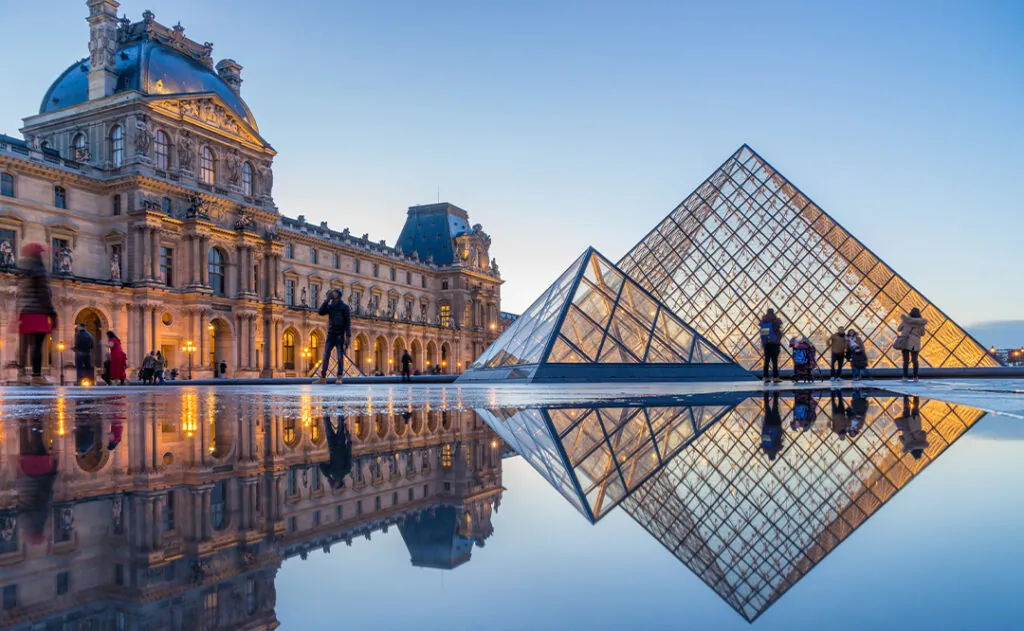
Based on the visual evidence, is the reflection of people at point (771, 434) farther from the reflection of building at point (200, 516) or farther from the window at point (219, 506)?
the window at point (219, 506)

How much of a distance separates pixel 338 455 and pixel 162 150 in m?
38.4

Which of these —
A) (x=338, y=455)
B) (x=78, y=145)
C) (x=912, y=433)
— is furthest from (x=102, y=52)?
(x=912, y=433)

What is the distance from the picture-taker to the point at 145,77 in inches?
1437

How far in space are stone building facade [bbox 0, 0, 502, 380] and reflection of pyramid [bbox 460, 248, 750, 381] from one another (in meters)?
23.0

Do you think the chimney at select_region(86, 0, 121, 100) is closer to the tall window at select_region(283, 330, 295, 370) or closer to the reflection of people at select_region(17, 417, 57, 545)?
the tall window at select_region(283, 330, 295, 370)

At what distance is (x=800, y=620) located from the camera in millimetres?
1038

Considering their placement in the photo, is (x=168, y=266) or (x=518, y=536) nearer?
(x=518, y=536)

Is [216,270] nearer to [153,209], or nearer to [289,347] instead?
[153,209]

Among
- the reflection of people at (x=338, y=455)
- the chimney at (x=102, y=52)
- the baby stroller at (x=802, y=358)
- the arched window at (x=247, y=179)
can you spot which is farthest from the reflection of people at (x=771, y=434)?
the arched window at (x=247, y=179)

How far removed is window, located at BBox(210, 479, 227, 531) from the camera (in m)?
1.62

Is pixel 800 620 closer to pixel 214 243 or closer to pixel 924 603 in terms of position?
pixel 924 603

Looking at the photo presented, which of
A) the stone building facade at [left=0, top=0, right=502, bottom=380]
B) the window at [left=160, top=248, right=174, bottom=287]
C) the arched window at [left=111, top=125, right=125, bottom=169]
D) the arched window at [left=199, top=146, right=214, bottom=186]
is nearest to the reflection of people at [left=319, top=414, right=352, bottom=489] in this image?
the stone building facade at [left=0, top=0, right=502, bottom=380]

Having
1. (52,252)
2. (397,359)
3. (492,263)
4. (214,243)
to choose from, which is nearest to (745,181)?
(214,243)

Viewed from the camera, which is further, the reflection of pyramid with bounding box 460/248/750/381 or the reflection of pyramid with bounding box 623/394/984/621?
the reflection of pyramid with bounding box 460/248/750/381
